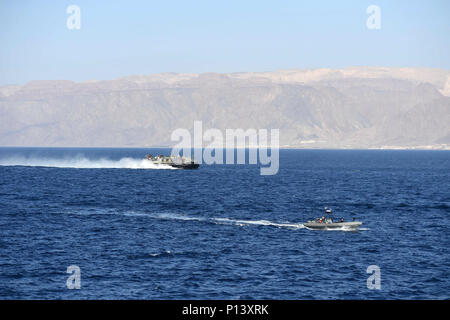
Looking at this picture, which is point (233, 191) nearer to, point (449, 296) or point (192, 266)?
point (192, 266)

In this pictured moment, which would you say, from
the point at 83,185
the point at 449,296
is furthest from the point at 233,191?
the point at 449,296

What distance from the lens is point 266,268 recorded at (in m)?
63.8

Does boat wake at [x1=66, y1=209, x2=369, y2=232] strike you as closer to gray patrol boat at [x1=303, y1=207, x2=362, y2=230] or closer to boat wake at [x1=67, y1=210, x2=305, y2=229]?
boat wake at [x1=67, y1=210, x2=305, y2=229]

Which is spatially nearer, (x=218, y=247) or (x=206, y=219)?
(x=218, y=247)

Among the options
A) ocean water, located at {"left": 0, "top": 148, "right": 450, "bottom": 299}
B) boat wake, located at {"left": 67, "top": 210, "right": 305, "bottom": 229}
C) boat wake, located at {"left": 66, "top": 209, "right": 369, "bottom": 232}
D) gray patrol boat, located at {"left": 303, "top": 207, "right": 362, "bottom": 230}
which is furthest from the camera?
boat wake, located at {"left": 67, "top": 210, "right": 305, "bottom": 229}

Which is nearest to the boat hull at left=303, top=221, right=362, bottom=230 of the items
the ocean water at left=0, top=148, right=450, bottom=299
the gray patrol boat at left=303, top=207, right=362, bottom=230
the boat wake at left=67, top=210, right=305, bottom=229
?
the gray patrol boat at left=303, top=207, right=362, bottom=230

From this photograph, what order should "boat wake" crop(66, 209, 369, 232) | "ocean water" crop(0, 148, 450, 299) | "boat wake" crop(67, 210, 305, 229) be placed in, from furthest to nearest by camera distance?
1. "boat wake" crop(67, 210, 305, 229)
2. "boat wake" crop(66, 209, 369, 232)
3. "ocean water" crop(0, 148, 450, 299)

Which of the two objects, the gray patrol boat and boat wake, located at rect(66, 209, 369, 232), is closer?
the gray patrol boat

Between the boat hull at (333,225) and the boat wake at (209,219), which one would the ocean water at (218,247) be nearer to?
the boat wake at (209,219)

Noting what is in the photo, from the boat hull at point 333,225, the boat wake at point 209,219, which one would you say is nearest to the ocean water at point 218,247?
the boat wake at point 209,219

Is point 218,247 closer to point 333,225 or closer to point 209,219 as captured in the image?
point 333,225

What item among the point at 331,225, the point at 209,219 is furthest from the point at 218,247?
the point at 209,219

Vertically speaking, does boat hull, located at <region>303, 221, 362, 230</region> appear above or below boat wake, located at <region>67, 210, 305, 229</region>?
above
